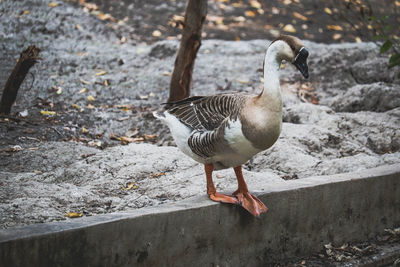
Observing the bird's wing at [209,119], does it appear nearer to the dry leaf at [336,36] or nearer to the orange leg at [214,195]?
the orange leg at [214,195]

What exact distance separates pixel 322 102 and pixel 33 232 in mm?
6031

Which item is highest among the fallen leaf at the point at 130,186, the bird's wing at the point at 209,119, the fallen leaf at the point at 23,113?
the bird's wing at the point at 209,119

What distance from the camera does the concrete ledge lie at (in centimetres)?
290

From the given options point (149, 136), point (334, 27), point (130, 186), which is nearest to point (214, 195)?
point (130, 186)

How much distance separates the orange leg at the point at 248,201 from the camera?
352 cm

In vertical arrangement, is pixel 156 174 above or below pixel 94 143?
above

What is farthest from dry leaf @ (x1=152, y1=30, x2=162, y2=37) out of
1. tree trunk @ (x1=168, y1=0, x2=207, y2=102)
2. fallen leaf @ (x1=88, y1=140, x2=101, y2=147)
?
fallen leaf @ (x1=88, y1=140, x2=101, y2=147)

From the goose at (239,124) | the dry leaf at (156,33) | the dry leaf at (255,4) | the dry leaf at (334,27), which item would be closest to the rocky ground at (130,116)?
the dry leaf at (156,33)

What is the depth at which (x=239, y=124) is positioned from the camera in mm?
3254

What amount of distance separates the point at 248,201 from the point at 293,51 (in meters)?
1.13

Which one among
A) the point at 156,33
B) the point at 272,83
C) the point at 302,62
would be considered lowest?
the point at 156,33

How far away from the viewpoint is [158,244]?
10.8 feet

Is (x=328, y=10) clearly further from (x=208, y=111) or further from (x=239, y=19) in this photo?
(x=208, y=111)

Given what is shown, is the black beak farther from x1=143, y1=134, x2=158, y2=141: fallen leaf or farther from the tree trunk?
the tree trunk
